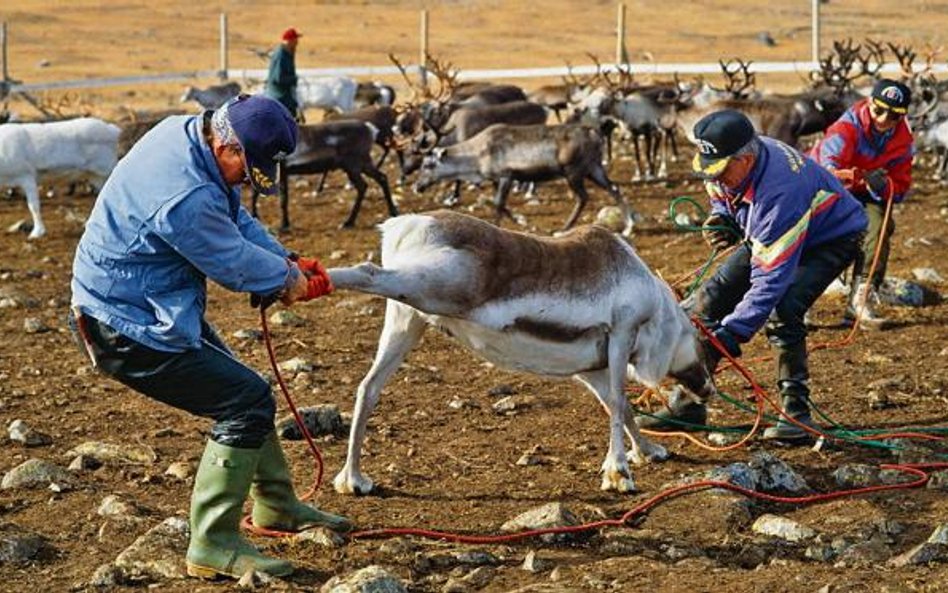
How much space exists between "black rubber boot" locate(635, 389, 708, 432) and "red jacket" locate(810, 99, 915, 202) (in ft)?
7.27

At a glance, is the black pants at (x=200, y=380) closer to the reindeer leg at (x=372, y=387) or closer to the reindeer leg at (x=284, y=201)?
the reindeer leg at (x=372, y=387)

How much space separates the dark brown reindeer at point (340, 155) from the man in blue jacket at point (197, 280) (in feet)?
33.9

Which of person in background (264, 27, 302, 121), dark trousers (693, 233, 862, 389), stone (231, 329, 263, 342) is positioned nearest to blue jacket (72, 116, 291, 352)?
dark trousers (693, 233, 862, 389)

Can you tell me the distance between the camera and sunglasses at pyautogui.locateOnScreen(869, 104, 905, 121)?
928cm

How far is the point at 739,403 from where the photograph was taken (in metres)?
8.09

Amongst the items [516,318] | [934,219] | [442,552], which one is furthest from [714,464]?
[934,219]

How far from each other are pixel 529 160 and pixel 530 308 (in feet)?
30.2

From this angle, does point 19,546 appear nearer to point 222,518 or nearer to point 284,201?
point 222,518

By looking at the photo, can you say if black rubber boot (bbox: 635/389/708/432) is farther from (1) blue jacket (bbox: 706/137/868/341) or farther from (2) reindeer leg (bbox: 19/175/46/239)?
(2) reindeer leg (bbox: 19/175/46/239)

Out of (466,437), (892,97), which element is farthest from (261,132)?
(892,97)

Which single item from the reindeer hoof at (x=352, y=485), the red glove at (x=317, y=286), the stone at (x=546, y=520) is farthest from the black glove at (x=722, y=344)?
the red glove at (x=317, y=286)

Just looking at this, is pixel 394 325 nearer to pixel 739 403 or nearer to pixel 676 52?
pixel 739 403

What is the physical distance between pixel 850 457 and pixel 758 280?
95 centimetres

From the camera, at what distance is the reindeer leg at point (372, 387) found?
664cm
